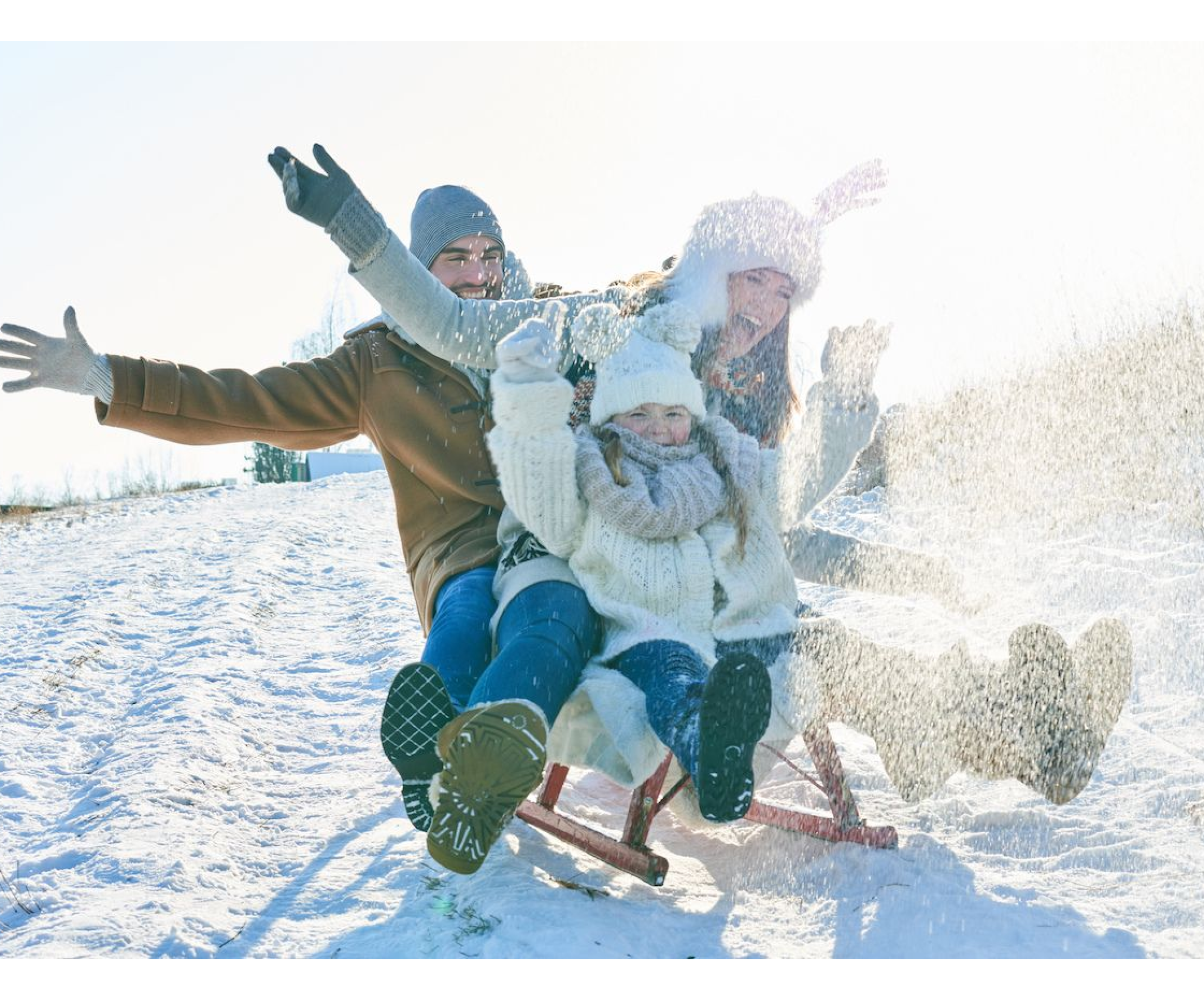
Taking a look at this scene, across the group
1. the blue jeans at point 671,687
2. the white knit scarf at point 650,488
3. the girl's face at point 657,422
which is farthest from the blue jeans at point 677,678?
the girl's face at point 657,422

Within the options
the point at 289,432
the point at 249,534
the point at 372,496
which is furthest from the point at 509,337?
the point at 372,496

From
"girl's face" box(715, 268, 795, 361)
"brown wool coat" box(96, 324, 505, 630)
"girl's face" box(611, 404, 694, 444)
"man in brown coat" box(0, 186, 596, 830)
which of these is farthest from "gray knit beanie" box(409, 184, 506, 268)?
"girl's face" box(611, 404, 694, 444)

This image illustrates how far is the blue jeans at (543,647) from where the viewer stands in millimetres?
2305

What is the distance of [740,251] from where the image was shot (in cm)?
312

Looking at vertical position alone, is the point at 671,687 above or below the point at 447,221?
below

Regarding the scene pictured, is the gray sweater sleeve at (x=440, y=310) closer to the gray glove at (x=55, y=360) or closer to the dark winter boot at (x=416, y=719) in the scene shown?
the gray glove at (x=55, y=360)

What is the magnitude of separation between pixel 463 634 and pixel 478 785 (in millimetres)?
593

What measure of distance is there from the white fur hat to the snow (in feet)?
3.52

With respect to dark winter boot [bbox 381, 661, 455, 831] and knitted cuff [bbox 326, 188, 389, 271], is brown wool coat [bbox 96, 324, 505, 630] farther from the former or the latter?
dark winter boot [bbox 381, 661, 455, 831]

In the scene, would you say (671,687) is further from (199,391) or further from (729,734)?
(199,391)

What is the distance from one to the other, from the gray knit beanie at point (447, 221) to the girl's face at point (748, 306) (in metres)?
0.77

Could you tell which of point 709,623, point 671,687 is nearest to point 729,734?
point 671,687

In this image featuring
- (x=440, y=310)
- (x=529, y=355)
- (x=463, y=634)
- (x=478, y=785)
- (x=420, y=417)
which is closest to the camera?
(x=478, y=785)
